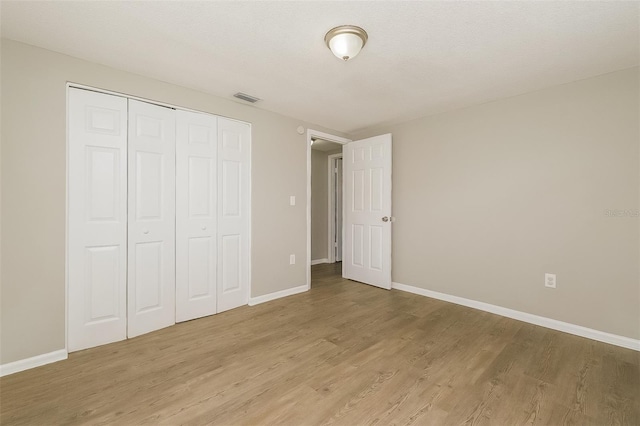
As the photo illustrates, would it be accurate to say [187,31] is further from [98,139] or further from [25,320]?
[25,320]

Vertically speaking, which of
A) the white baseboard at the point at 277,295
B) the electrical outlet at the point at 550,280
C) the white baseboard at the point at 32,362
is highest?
the electrical outlet at the point at 550,280

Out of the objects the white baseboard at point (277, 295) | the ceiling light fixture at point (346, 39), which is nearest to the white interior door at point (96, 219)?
the white baseboard at point (277, 295)

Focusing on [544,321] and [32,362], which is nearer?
[32,362]

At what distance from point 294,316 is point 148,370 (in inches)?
54.2

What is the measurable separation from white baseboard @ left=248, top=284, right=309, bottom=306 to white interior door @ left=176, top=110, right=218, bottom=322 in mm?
462

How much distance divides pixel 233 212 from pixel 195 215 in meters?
0.42

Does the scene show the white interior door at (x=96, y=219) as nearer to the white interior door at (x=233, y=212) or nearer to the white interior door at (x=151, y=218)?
the white interior door at (x=151, y=218)

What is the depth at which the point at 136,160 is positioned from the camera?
8.28ft

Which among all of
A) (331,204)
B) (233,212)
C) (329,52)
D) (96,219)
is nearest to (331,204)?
(331,204)

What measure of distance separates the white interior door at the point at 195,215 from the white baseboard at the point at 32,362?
88 centimetres

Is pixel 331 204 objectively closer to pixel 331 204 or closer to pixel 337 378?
pixel 331 204

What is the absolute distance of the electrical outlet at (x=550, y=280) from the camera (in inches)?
107

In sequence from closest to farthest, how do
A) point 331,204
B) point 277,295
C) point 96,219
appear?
point 96,219
point 277,295
point 331,204

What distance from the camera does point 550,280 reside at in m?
2.75
